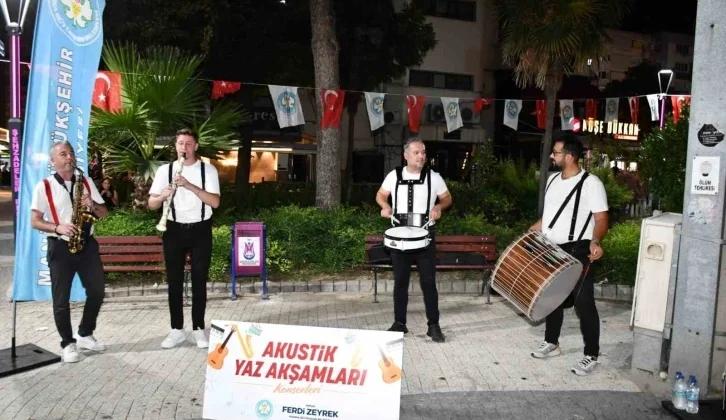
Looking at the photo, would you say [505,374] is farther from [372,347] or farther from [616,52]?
[616,52]

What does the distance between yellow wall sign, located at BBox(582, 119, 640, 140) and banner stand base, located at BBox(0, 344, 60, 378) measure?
2876cm

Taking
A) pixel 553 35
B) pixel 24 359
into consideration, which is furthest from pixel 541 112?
pixel 24 359

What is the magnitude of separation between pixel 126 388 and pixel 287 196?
9676mm

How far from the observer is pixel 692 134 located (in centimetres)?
479

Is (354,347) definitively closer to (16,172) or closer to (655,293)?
(655,293)

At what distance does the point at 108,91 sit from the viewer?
30.5 ft

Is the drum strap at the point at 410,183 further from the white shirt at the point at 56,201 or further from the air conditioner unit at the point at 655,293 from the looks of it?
the white shirt at the point at 56,201

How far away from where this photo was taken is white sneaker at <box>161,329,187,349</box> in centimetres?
593

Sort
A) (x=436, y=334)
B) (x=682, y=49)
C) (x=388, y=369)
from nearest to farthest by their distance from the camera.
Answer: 1. (x=388, y=369)
2. (x=436, y=334)
3. (x=682, y=49)

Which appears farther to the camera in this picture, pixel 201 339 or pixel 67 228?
pixel 201 339

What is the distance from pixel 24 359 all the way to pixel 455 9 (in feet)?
87.6

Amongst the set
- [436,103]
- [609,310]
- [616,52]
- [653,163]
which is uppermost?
[616,52]

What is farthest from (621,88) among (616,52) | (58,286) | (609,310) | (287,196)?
(58,286)

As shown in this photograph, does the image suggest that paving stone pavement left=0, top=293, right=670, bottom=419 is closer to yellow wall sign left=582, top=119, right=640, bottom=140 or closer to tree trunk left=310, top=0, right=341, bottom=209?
tree trunk left=310, top=0, right=341, bottom=209
